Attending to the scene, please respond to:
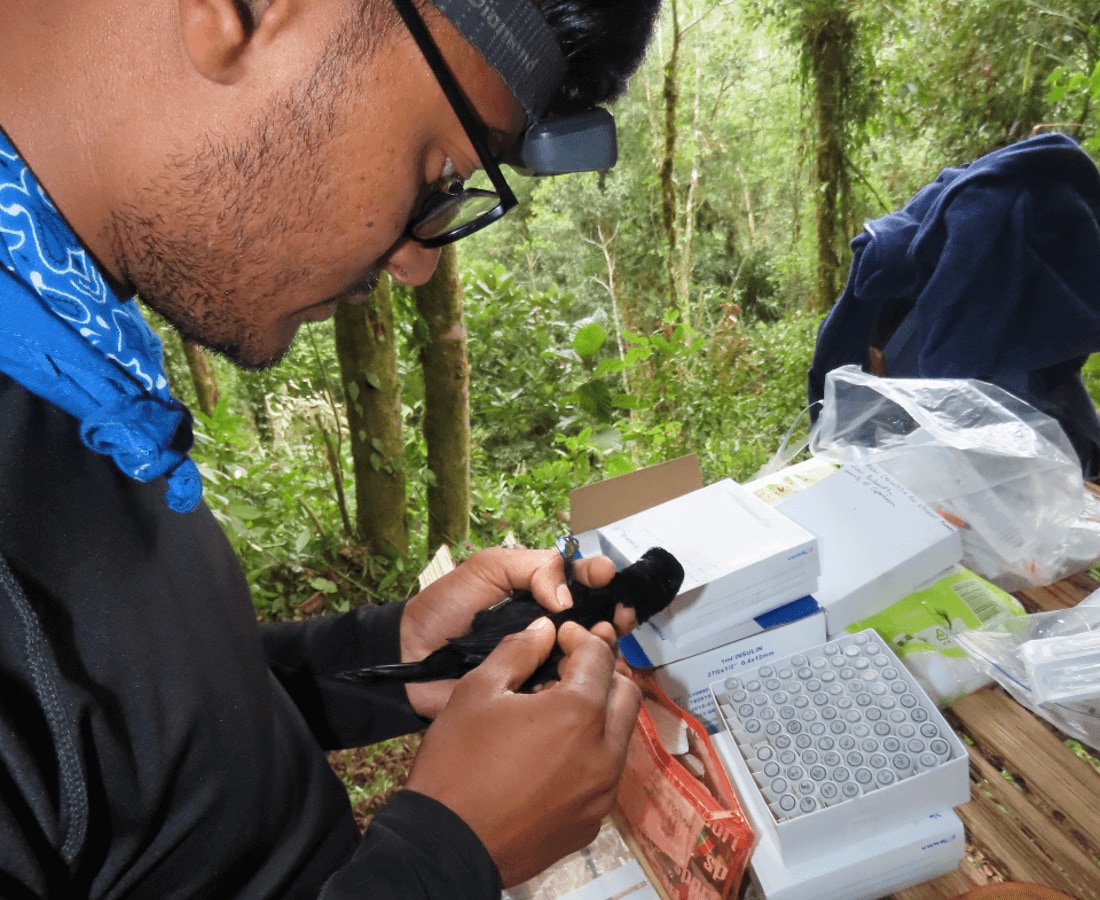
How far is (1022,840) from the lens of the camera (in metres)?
0.92

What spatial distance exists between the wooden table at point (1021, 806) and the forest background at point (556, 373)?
4.08 ft

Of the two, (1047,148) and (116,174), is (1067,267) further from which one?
(116,174)

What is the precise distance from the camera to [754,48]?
325 inches

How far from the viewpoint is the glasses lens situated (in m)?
0.92

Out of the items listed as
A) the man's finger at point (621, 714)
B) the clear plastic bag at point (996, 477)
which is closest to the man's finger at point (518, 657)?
the man's finger at point (621, 714)

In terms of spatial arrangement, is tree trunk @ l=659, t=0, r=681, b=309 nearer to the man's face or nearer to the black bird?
the man's face

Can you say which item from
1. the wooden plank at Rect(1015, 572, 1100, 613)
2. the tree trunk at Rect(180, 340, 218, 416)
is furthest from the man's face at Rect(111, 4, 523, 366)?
the tree trunk at Rect(180, 340, 218, 416)

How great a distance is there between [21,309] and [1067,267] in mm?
2025

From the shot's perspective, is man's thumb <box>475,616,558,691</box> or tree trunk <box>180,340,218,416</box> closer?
man's thumb <box>475,616,558,691</box>

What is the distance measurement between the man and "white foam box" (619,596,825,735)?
22cm

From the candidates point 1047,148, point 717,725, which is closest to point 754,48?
point 1047,148

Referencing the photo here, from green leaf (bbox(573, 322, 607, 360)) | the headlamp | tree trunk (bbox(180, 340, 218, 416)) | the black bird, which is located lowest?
tree trunk (bbox(180, 340, 218, 416))

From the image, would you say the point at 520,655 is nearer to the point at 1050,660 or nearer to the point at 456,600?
the point at 456,600

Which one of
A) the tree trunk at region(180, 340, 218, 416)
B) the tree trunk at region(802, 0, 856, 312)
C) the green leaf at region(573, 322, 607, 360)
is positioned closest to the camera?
the green leaf at region(573, 322, 607, 360)
